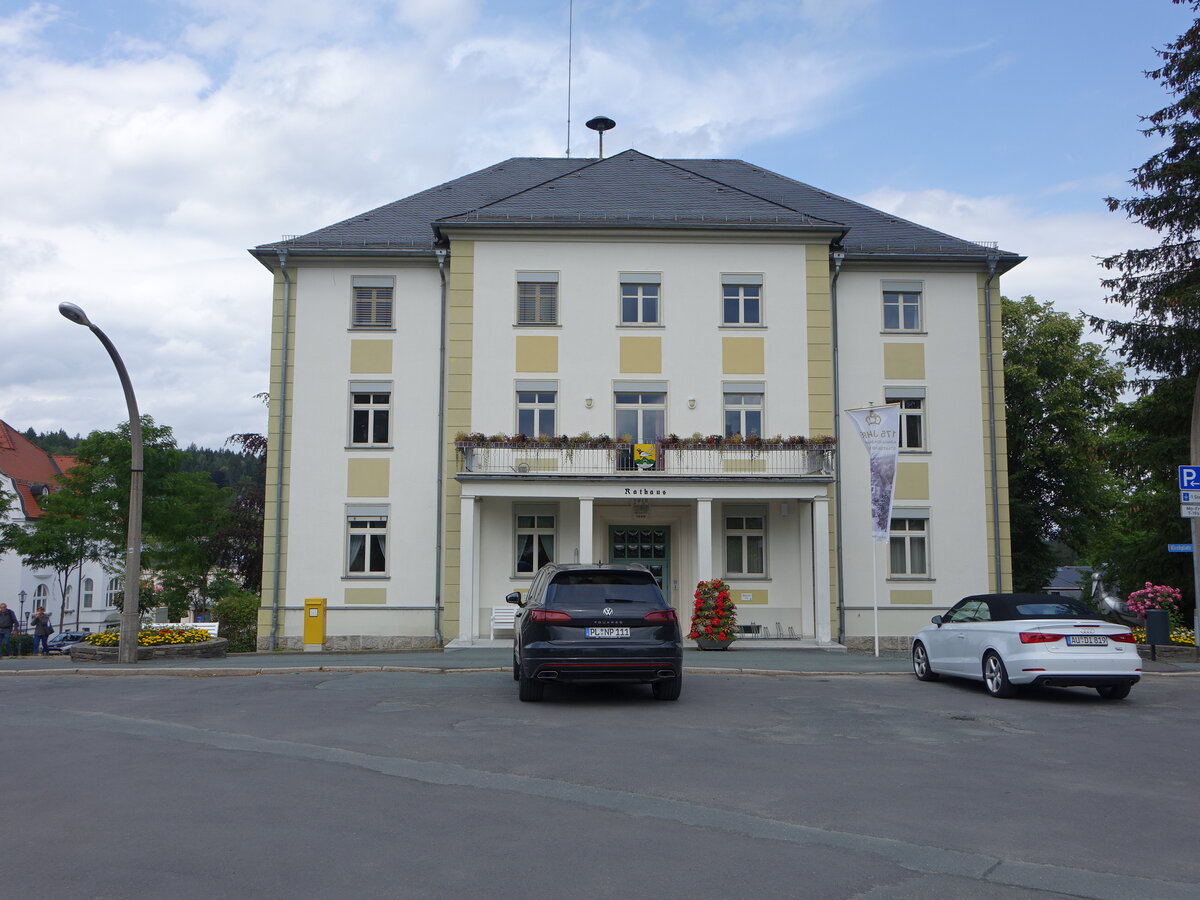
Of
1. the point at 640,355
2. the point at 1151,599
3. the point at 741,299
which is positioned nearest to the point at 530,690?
the point at 1151,599

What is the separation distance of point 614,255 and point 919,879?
76.4 ft

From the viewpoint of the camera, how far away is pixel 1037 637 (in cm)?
1380

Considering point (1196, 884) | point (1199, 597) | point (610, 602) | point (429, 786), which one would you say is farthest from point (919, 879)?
point (1199, 597)

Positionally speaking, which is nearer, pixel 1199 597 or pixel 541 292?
pixel 1199 597

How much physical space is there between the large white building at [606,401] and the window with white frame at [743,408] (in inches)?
2.3

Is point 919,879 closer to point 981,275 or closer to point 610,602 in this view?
point 610,602

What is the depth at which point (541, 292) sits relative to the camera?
91.4 ft

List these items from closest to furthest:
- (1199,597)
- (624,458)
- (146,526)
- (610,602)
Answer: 1. (610,602)
2. (1199,597)
3. (624,458)
4. (146,526)

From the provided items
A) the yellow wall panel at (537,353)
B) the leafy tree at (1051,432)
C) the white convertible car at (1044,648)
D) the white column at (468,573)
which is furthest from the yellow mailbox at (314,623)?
the leafy tree at (1051,432)

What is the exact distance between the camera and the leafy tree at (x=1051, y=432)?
132 ft

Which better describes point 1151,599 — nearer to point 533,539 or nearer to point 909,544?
point 909,544

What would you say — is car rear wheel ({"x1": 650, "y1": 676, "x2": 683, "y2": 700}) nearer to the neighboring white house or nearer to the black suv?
the black suv

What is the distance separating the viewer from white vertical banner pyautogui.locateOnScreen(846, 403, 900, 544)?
75.8 feet

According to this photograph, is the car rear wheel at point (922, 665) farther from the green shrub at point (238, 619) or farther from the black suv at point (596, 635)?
the green shrub at point (238, 619)
